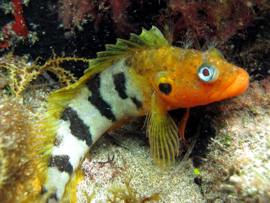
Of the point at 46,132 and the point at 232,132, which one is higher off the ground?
the point at 46,132

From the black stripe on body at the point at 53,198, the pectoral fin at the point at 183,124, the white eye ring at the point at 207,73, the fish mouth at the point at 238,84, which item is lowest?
the black stripe on body at the point at 53,198

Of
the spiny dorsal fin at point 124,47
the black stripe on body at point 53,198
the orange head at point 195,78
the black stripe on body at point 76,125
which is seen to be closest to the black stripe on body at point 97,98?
the spiny dorsal fin at point 124,47

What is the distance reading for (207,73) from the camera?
11.3ft

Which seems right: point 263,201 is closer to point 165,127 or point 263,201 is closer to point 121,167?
point 165,127

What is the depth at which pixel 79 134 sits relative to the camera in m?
3.94

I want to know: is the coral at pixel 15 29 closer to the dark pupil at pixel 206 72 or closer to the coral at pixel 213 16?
the coral at pixel 213 16

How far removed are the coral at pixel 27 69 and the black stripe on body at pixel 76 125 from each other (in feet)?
2.05

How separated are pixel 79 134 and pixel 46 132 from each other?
0.38 m

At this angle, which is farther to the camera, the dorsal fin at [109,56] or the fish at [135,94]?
the dorsal fin at [109,56]

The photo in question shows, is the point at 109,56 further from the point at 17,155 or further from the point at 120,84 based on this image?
the point at 17,155

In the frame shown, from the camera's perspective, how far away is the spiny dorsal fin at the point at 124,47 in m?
3.82

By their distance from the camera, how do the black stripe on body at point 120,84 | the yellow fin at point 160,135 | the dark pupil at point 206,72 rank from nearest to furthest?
the dark pupil at point 206,72, the yellow fin at point 160,135, the black stripe on body at point 120,84

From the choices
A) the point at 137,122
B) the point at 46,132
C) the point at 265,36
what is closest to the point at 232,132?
the point at 265,36

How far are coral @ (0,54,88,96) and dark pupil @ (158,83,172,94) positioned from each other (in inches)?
45.7
